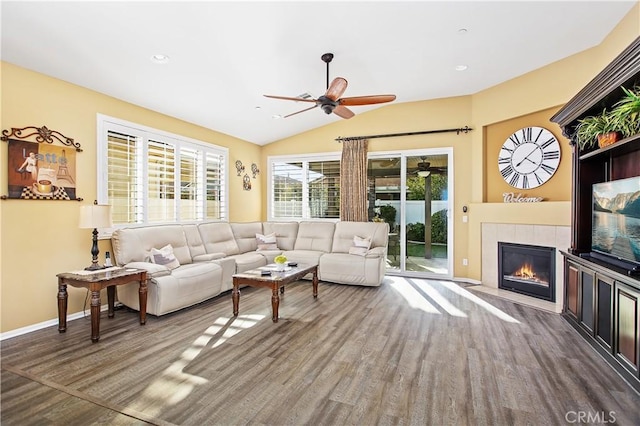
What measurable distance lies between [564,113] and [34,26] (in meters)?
5.39

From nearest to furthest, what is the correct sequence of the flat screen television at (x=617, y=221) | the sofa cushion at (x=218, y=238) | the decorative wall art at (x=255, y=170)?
the flat screen television at (x=617, y=221), the sofa cushion at (x=218, y=238), the decorative wall art at (x=255, y=170)

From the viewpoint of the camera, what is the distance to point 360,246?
579 cm

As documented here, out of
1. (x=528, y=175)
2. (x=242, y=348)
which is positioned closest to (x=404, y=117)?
(x=528, y=175)

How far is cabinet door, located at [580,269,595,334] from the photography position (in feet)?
10.4

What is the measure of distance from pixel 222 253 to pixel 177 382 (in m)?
3.06

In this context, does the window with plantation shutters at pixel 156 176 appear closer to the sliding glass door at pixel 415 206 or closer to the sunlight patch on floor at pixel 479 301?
the sliding glass door at pixel 415 206

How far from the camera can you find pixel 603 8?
3207 millimetres

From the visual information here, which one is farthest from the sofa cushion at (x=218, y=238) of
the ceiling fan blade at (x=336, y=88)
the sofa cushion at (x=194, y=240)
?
the ceiling fan blade at (x=336, y=88)

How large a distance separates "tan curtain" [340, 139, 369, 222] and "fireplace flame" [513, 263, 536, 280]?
2.74 m

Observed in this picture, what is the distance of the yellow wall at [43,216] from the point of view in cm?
328

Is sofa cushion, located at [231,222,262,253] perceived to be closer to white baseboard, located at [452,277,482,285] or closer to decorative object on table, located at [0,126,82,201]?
decorative object on table, located at [0,126,82,201]

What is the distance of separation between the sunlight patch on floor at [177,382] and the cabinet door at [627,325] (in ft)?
10.7

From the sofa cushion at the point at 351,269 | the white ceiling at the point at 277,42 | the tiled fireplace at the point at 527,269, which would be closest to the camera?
Result: the white ceiling at the point at 277,42

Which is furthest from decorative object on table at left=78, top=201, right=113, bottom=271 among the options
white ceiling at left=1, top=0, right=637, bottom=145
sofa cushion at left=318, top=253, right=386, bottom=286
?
sofa cushion at left=318, top=253, right=386, bottom=286
